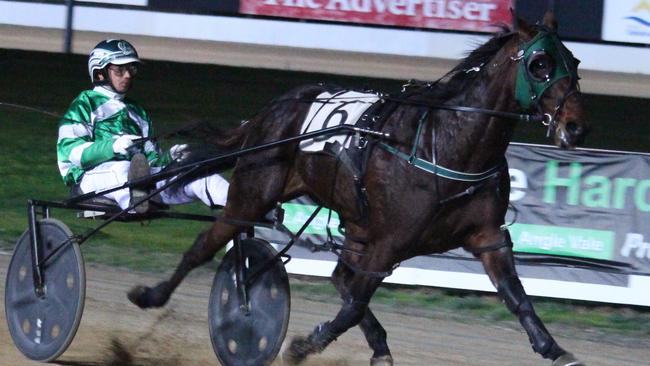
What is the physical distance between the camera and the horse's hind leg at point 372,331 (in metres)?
5.50

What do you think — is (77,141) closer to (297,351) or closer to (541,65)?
(297,351)

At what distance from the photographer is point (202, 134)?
6.36m

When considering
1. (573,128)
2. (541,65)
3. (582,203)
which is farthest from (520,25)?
(582,203)

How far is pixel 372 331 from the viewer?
220 inches

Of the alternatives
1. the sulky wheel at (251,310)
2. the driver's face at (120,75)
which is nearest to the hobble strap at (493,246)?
the sulky wheel at (251,310)

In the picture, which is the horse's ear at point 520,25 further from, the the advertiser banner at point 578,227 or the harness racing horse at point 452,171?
the the advertiser banner at point 578,227

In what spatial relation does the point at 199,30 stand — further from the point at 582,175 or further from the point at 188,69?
the point at 582,175

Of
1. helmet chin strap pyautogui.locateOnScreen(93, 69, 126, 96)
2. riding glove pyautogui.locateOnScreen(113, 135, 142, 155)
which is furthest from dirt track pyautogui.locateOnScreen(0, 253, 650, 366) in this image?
helmet chin strap pyautogui.locateOnScreen(93, 69, 126, 96)

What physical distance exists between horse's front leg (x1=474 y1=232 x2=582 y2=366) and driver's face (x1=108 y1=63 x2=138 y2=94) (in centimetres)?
192

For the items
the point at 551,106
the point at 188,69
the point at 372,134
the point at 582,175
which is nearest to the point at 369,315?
the point at 372,134

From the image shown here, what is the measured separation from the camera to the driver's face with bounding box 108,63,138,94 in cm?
592

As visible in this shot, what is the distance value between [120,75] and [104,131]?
278mm

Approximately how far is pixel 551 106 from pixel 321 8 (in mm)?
7078

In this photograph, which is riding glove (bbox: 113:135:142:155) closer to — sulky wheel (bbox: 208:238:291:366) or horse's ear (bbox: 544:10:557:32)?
sulky wheel (bbox: 208:238:291:366)
